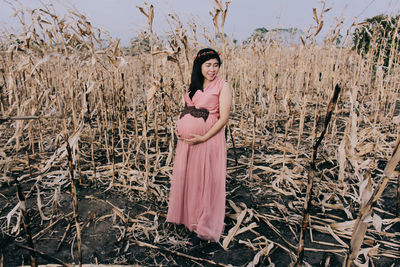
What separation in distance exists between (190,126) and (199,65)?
45cm

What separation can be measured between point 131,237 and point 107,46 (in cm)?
171

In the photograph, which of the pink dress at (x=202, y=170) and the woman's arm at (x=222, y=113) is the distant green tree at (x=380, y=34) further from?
the pink dress at (x=202, y=170)

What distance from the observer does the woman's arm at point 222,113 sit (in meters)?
1.83

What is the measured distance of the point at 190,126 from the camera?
1888 millimetres

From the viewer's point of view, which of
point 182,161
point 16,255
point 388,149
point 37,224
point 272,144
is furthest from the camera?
point 272,144

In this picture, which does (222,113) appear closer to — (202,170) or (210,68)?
(210,68)

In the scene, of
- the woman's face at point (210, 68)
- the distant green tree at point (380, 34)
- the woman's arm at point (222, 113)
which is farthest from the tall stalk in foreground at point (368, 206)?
the distant green tree at point (380, 34)

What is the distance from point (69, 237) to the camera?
6.55 ft

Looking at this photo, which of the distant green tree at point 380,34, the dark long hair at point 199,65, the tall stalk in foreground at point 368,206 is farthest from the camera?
the distant green tree at point 380,34

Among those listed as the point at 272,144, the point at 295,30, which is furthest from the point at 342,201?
the point at 295,30

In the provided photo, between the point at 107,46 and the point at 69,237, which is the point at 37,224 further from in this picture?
the point at 107,46

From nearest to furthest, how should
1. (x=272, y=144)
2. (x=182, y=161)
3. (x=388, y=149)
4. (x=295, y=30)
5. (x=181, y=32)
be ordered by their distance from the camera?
(x=182, y=161) → (x=181, y=32) → (x=388, y=149) → (x=272, y=144) → (x=295, y=30)

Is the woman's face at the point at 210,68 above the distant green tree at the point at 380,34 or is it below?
below

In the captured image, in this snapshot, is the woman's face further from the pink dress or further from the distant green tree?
the distant green tree
